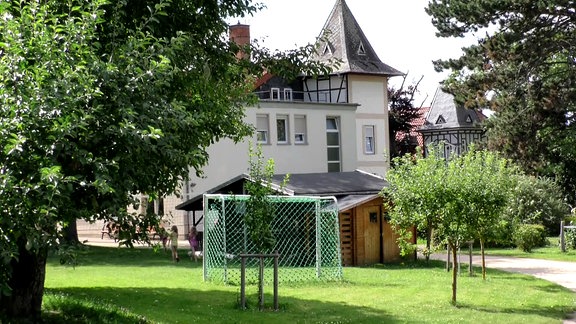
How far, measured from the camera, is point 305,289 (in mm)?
20453

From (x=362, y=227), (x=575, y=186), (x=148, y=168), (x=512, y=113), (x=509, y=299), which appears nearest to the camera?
(x=148, y=168)

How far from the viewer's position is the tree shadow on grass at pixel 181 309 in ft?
44.3

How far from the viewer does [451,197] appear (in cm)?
1727

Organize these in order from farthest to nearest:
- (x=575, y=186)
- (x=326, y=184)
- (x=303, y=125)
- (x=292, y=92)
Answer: (x=575, y=186) < (x=292, y=92) < (x=303, y=125) < (x=326, y=184)

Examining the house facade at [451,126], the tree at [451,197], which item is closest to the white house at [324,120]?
the house facade at [451,126]

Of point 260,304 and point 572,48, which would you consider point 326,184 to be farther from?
point 260,304

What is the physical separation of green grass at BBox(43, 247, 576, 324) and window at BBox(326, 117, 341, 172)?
2337 centimetres

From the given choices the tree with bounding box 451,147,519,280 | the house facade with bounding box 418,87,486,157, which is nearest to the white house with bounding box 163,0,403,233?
the house facade with bounding box 418,87,486,157

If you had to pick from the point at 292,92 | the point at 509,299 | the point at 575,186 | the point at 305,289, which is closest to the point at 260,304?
the point at 305,289

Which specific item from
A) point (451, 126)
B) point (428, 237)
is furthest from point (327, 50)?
point (428, 237)

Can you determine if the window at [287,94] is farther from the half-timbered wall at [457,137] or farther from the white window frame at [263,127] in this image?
the half-timbered wall at [457,137]

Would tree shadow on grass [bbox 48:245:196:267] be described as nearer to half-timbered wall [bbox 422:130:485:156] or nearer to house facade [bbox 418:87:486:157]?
half-timbered wall [bbox 422:130:485:156]

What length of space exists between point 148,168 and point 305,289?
10298mm

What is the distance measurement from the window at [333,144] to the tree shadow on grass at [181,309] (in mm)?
29955
